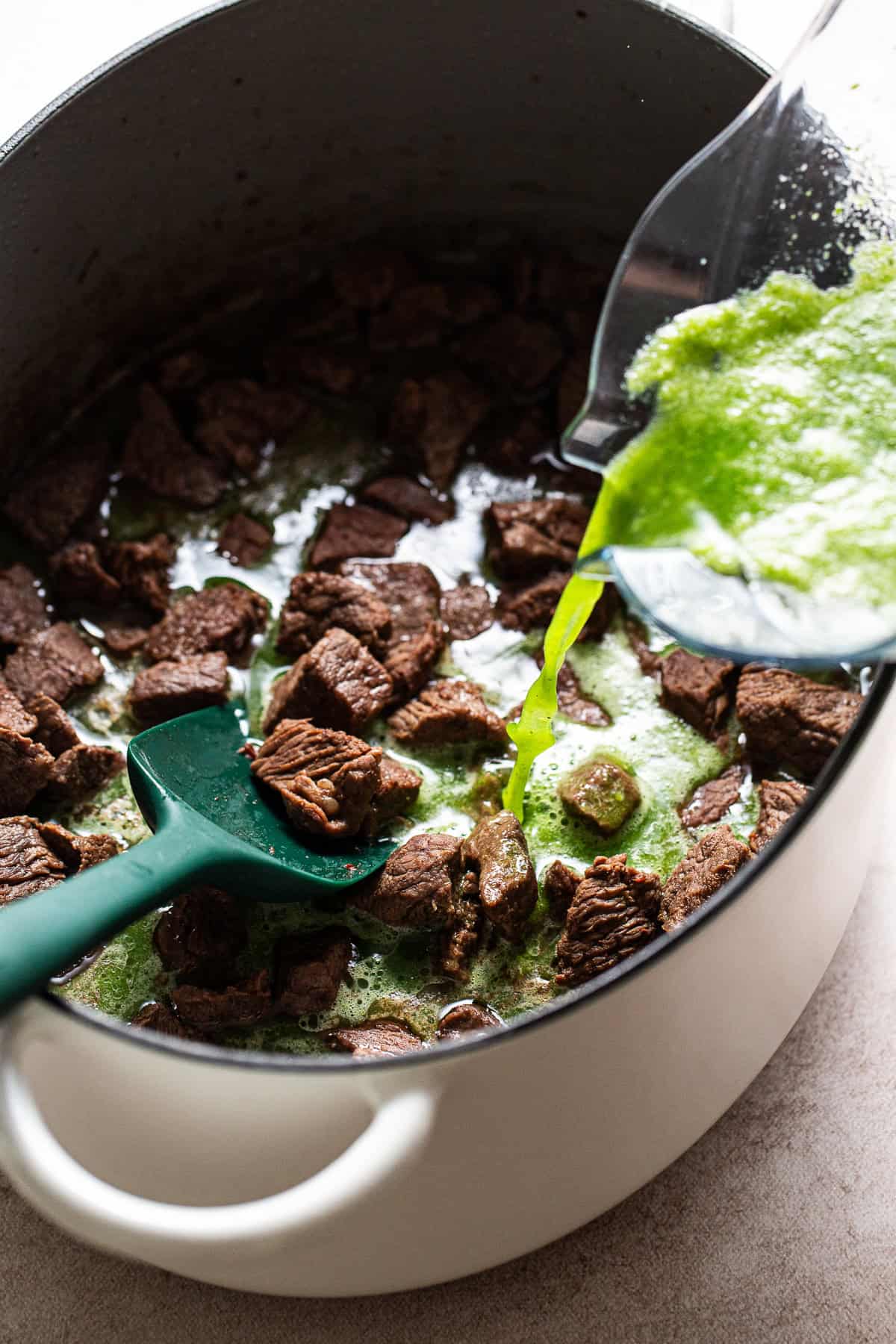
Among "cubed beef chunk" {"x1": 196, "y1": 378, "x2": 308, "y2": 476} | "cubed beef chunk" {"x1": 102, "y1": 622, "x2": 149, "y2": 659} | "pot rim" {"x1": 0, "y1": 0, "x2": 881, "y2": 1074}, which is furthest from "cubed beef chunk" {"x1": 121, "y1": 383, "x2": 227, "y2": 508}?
"pot rim" {"x1": 0, "y1": 0, "x2": 881, "y2": 1074}

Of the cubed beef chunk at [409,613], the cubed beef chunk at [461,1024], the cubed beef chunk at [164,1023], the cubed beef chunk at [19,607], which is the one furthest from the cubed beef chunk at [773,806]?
the cubed beef chunk at [19,607]

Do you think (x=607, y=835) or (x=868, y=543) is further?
(x=607, y=835)

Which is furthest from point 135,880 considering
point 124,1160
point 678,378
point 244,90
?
point 244,90

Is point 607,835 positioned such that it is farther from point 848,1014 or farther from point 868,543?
point 868,543

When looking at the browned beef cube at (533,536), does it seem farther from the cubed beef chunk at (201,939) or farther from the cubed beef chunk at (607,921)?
the cubed beef chunk at (201,939)

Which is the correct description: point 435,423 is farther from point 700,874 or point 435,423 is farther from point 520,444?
point 700,874
